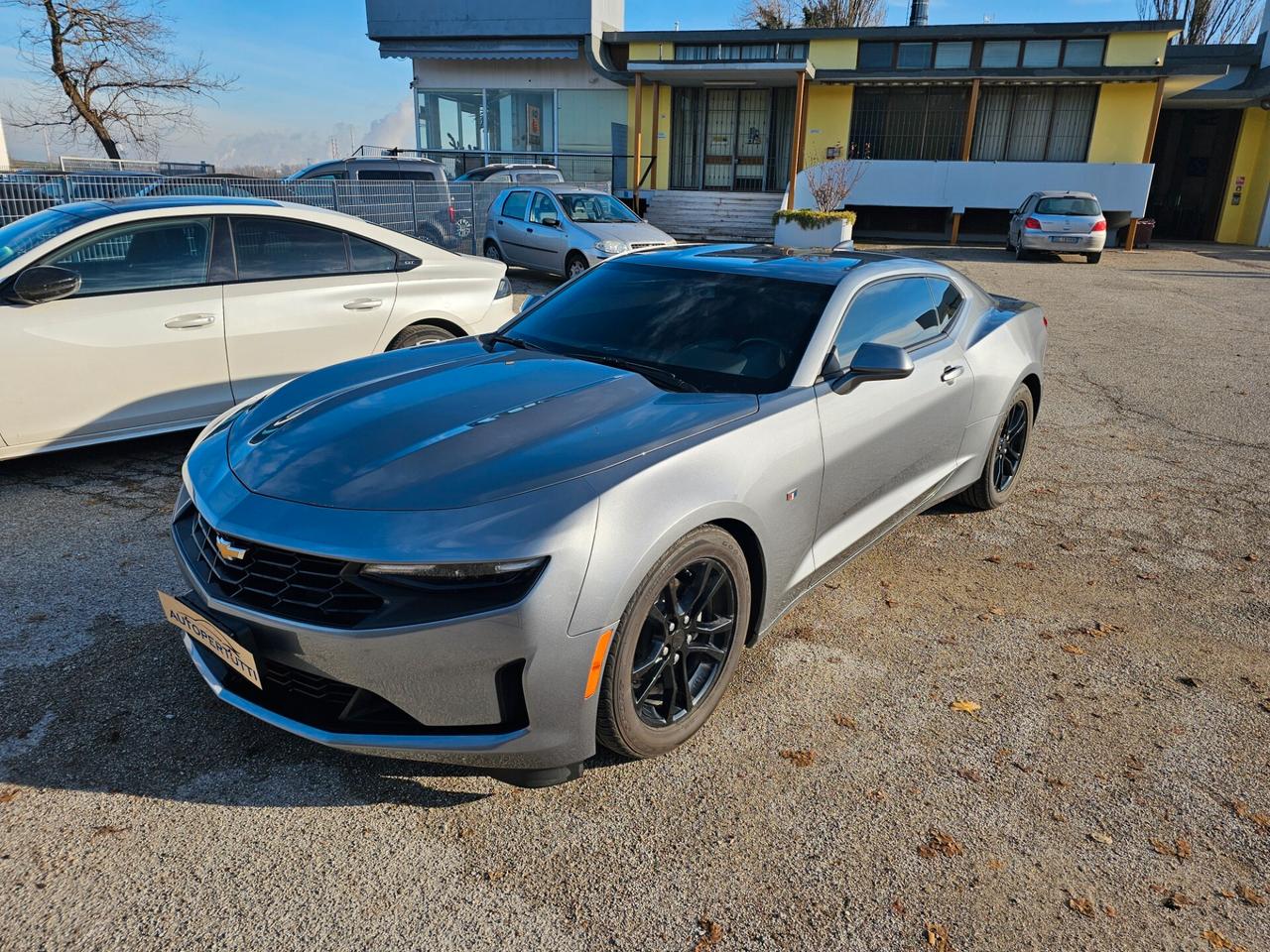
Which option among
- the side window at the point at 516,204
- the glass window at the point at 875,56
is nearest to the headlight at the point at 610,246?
the side window at the point at 516,204

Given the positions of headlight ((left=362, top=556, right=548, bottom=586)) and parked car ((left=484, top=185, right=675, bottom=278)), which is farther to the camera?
parked car ((left=484, top=185, right=675, bottom=278))

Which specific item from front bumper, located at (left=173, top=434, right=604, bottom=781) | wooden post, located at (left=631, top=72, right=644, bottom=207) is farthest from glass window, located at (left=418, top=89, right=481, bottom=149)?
front bumper, located at (left=173, top=434, right=604, bottom=781)

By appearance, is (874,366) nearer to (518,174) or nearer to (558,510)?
(558,510)

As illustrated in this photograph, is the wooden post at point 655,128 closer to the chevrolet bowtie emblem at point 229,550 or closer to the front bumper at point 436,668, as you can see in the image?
the chevrolet bowtie emblem at point 229,550

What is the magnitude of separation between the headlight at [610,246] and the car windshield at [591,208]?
0.91 metres

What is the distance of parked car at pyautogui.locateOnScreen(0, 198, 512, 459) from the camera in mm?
4676

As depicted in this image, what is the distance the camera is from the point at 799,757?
288cm

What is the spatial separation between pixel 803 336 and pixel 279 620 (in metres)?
2.20

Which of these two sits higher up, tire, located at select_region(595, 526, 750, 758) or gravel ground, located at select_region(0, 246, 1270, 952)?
tire, located at select_region(595, 526, 750, 758)

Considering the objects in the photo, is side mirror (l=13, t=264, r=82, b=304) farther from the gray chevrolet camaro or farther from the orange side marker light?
the orange side marker light

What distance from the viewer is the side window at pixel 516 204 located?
564 inches

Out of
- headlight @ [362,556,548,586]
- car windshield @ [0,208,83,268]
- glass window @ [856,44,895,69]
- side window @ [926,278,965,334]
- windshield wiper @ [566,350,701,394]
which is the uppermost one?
glass window @ [856,44,895,69]

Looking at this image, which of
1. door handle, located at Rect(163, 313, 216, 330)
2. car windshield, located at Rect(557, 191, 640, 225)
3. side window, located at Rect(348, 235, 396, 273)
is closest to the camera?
door handle, located at Rect(163, 313, 216, 330)

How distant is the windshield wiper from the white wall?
23.3 m
